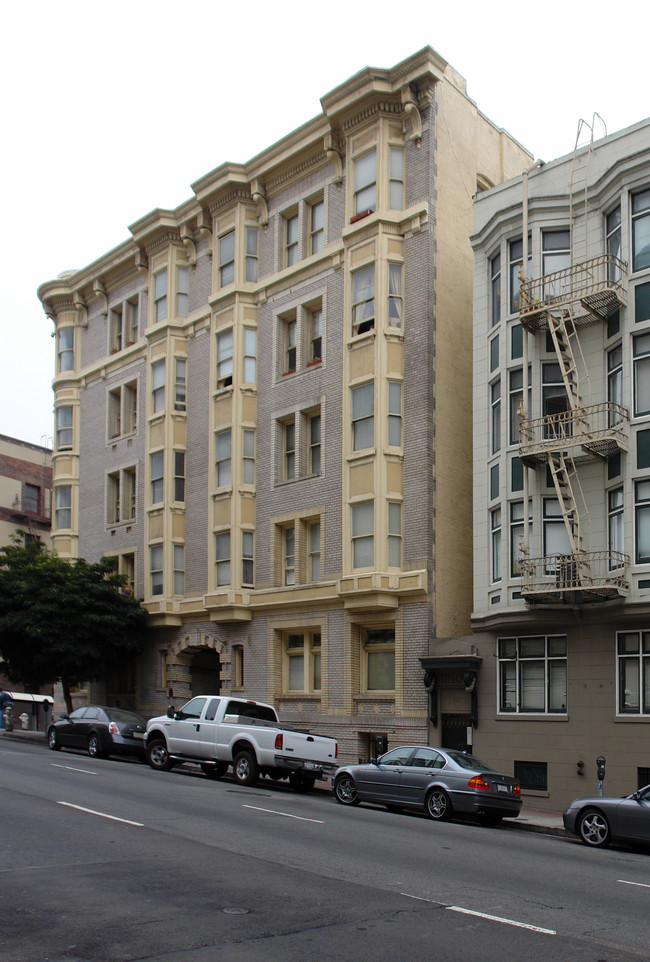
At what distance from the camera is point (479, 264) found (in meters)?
27.0

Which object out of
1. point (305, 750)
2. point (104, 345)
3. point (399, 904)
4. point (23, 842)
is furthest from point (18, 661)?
point (399, 904)

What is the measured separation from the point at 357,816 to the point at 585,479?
958 centimetres

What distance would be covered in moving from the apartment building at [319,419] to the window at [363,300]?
0.18 ft

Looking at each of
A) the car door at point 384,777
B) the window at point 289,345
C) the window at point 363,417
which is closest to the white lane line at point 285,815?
the car door at point 384,777

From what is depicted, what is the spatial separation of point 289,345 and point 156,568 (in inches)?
369

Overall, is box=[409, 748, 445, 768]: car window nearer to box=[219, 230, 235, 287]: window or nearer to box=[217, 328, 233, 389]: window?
box=[217, 328, 233, 389]: window

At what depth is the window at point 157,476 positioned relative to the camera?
36.3 meters

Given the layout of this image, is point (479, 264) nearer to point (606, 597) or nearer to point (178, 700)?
point (606, 597)

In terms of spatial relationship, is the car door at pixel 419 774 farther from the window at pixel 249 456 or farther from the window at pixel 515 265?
the window at pixel 249 456

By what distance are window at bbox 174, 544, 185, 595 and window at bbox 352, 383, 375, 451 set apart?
9560 millimetres

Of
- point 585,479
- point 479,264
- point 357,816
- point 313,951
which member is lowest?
point 357,816

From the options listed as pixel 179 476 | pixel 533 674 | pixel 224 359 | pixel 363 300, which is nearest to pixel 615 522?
pixel 533 674

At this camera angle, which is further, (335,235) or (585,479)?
(335,235)

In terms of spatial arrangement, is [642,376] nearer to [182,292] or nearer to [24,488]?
[182,292]
